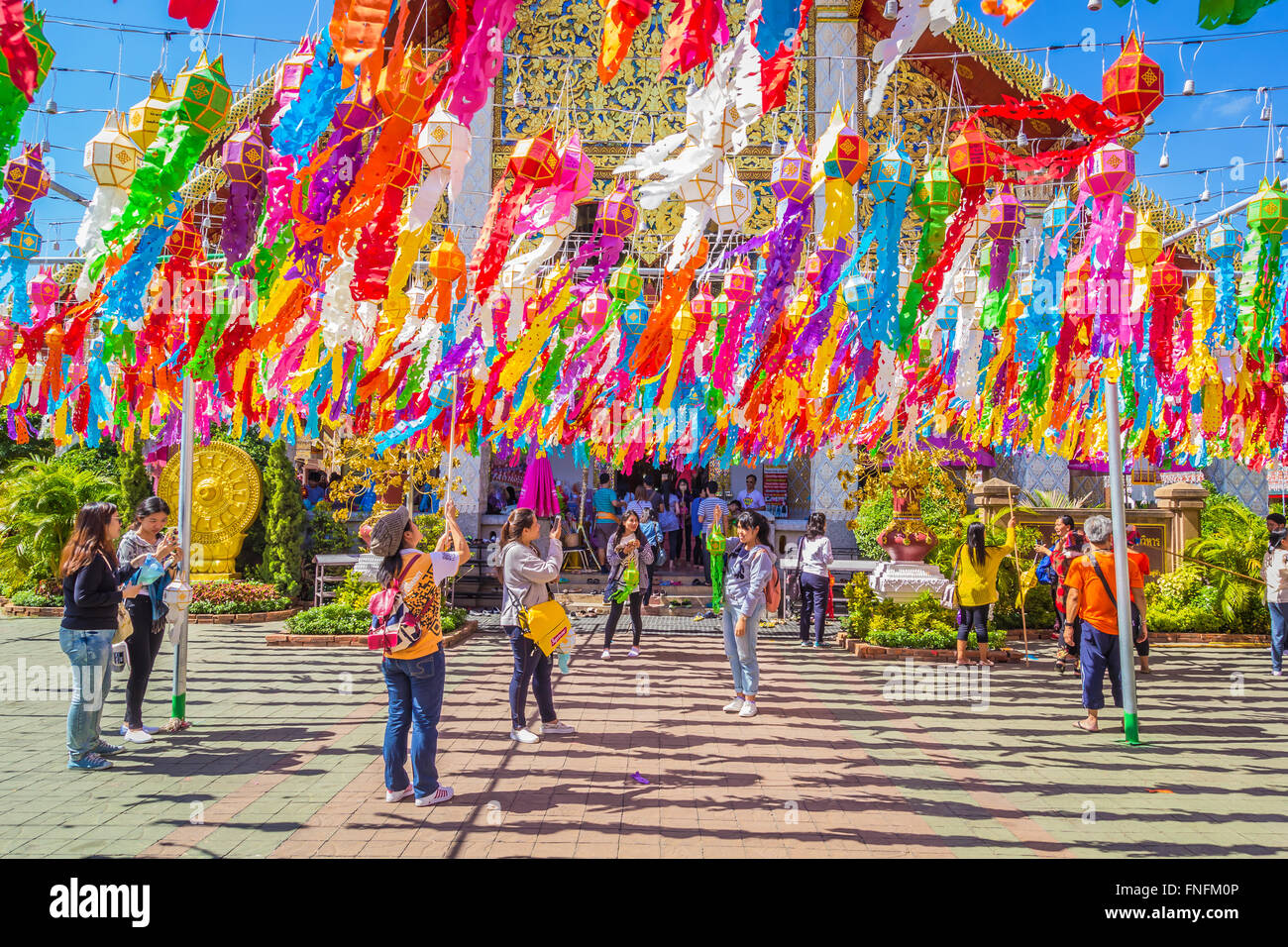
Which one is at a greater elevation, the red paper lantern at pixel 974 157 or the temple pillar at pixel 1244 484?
the red paper lantern at pixel 974 157

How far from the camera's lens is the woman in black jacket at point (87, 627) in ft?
15.6

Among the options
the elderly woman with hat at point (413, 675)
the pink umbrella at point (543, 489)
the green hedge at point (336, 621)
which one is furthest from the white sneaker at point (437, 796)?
the pink umbrella at point (543, 489)

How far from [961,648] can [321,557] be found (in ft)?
28.9

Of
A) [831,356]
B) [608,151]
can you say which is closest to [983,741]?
[831,356]

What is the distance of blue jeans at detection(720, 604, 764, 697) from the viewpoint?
6293 millimetres

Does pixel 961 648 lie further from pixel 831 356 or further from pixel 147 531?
pixel 147 531

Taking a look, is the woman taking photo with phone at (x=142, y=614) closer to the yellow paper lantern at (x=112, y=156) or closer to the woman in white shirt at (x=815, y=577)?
the yellow paper lantern at (x=112, y=156)

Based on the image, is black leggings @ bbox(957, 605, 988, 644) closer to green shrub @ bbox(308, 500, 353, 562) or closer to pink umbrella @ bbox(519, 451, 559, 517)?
pink umbrella @ bbox(519, 451, 559, 517)

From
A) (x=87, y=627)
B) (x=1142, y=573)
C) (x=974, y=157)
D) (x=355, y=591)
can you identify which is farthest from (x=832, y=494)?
(x=87, y=627)

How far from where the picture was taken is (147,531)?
5578mm

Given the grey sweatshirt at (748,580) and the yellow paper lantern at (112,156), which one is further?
the grey sweatshirt at (748,580)

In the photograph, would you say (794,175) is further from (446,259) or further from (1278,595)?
(1278,595)

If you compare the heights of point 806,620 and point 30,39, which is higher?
point 30,39

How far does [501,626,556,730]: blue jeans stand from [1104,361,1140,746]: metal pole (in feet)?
13.0
